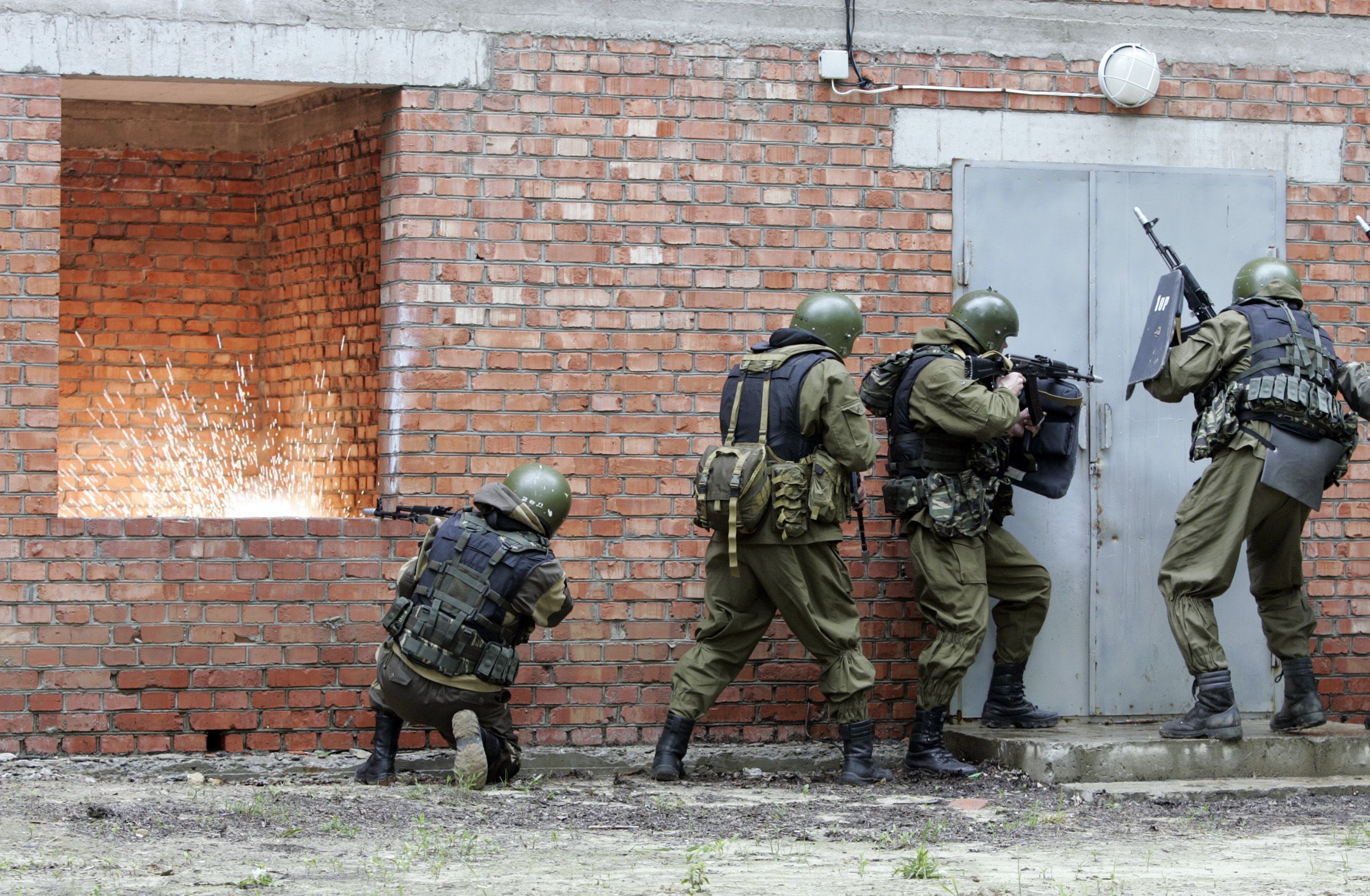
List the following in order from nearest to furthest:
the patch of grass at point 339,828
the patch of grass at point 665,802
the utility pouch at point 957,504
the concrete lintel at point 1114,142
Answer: the patch of grass at point 339,828 < the patch of grass at point 665,802 < the utility pouch at point 957,504 < the concrete lintel at point 1114,142

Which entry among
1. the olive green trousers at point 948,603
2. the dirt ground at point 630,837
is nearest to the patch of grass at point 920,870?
the dirt ground at point 630,837

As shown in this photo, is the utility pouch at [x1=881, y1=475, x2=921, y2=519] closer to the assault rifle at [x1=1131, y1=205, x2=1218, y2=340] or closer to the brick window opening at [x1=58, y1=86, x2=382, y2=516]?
the assault rifle at [x1=1131, y1=205, x2=1218, y2=340]

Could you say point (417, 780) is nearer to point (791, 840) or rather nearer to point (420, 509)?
point (420, 509)

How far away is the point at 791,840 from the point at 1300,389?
2.70m

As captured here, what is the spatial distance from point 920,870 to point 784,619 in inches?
75.0

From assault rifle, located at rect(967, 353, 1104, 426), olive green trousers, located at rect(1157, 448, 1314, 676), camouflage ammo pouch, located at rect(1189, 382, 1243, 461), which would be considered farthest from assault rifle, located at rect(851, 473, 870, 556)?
camouflage ammo pouch, located at rect(1189, 382, 1243, 461)

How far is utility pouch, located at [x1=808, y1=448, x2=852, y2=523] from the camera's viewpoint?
21.0ft

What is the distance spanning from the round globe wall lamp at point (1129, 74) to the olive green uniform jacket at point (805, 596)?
1992mm

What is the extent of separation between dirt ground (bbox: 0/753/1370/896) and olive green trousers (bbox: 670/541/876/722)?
37 cm

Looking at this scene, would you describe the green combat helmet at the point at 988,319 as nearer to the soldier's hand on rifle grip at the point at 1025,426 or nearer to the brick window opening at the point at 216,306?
the soldier's hand on rifle grip at the point at 1025,426

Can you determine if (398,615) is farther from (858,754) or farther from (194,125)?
(194,125)

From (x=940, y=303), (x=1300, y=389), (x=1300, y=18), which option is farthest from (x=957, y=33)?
(x=1300, y=389)

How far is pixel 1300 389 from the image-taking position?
6.52 metres

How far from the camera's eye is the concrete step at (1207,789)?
20.7ft
